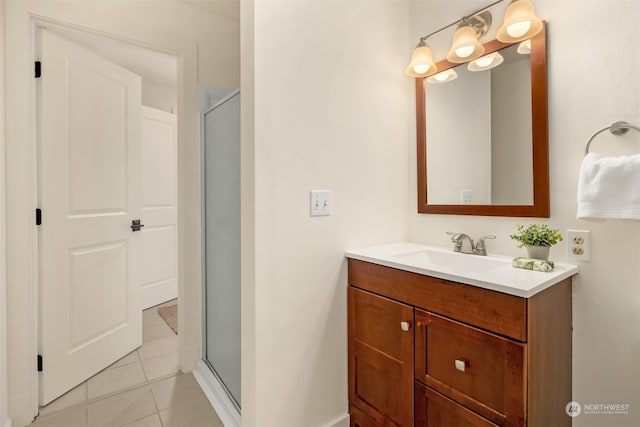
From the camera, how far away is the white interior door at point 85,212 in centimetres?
177

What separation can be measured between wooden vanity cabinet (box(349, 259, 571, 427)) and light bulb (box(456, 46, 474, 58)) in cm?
106

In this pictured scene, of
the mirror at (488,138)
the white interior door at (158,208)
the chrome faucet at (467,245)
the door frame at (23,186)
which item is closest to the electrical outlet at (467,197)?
the mirror at (488,138)

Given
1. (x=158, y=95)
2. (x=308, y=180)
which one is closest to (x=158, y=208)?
(x=158, y=95)

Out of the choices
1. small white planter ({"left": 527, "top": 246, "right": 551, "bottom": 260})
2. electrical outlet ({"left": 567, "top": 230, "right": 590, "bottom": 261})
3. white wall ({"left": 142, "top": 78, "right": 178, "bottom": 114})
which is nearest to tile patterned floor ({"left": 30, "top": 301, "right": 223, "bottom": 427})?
small white planter ({"left": 527, "top": 246, "right": 551, "bottom": 260})

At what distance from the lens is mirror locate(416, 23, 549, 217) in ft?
4.33

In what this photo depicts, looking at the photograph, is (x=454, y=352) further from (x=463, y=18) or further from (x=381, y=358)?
(x=463, y=18)

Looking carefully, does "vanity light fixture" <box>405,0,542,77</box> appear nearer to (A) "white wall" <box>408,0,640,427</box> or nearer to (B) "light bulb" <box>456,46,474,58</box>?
(B) "light bulb" <box>456,46,474,58</box>

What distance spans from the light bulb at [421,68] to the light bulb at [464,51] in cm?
16

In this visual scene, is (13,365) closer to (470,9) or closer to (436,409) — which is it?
(436,409)

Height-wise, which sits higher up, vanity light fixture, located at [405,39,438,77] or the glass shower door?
vanity light fixture, located at [405,39,438,77]

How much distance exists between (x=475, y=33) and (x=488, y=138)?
0.49m

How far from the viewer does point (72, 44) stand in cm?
186

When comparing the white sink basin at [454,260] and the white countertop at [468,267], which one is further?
the white sink basin at [454,260]

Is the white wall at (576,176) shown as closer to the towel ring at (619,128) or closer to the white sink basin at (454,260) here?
the towel ring at (619,128)
